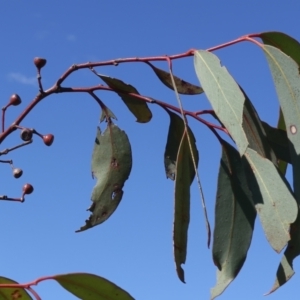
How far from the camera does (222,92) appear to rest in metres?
1.30

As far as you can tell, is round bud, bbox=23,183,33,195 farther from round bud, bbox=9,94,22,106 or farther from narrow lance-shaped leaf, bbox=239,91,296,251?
narrow lance-shaped leaf, bbox=239,91,296,251

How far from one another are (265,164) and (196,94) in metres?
0.31

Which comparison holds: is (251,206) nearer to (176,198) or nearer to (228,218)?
(228,218)

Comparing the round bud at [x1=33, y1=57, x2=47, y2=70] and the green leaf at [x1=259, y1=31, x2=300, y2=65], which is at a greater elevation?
the green leaf at [x1=259, y1=31, x2=300, y2=65]

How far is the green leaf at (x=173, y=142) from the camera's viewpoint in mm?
1621

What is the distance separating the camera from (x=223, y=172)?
5.18 feet

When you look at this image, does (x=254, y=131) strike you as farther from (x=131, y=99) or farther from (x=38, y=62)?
(x=38, y=62)

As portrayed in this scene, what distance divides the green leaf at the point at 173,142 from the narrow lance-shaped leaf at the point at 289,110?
0.83 ft

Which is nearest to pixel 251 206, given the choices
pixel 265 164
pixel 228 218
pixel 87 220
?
pixel 228 218

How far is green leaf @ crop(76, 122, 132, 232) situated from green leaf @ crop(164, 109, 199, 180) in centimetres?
9

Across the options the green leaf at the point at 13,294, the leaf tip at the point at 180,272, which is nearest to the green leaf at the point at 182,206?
the leaf tip at the point at 180,272

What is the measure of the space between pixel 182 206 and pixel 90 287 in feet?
0.81

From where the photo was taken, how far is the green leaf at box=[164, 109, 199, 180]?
1621mm

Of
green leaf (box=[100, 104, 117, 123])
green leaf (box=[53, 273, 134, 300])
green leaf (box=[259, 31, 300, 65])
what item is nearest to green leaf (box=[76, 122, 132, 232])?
green leaf (box=[100, 104, 117, 123])
